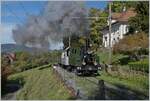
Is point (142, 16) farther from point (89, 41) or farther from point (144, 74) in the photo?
point (89, 41)

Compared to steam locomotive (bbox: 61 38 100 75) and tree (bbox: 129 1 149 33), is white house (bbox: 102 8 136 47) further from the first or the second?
steam locomotive (bbox: 61 38 100 75)

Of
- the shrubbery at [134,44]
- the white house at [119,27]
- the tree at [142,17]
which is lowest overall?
the shrubbery at [134,44]

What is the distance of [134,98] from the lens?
19281 mm

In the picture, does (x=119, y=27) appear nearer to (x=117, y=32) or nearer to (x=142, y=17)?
(x=117, y=32)

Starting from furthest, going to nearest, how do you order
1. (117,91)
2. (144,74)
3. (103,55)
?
(103,55), (144,74), (117,91)

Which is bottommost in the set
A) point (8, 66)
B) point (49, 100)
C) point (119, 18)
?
point (49, 100)

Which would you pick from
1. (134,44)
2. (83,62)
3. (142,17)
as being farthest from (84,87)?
(134,44)

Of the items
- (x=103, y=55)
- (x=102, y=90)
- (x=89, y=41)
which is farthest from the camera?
(x=89, y=41)

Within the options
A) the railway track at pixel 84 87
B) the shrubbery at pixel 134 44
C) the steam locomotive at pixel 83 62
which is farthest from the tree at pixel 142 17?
the railway track at pixel 84 87

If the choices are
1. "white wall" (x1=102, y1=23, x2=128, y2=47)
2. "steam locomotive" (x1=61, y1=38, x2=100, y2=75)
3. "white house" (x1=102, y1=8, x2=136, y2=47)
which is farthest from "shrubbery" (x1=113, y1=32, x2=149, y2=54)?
"white house" (x1=102, y1=8, x2=136, y2=47)

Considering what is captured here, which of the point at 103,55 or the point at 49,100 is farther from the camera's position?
the point at 103,55

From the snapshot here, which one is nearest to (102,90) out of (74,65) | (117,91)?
(117,91)

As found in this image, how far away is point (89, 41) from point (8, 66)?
44.5 metres

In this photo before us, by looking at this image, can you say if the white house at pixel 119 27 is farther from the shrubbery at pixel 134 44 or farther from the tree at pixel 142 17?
the tree at pixel 142 17
